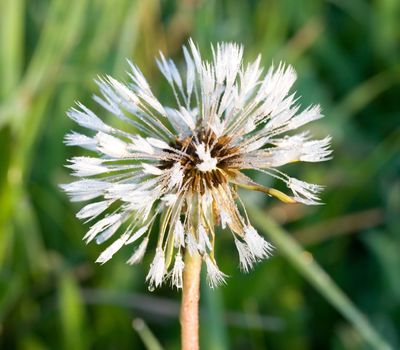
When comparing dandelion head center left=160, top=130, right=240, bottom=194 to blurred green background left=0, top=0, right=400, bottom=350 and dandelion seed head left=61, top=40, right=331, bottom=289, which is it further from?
blurred green background left=0, top=0, right=400, bottom=350

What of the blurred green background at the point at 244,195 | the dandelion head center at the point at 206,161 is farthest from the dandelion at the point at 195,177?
the blurred green background at the point at 244,195

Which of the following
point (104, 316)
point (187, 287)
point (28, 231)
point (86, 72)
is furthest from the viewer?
point (86, 72)

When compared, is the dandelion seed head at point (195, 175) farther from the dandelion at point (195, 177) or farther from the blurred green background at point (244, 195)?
the blurred green background at point (244, 195)

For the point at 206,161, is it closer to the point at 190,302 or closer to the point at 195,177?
the point at 195,177

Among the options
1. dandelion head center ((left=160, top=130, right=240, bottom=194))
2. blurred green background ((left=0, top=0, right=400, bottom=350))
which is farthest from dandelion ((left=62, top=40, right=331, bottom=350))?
blurred green background ((left=0, top=0, right=400, bottom=350))

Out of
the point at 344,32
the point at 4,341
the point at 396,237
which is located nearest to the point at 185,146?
the point at 4,341

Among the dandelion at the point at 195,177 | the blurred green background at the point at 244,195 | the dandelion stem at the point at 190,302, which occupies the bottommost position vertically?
the dandelion stem at the point at 190,302

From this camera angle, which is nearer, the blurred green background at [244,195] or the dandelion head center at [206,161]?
the dandelion head center at [206,161]

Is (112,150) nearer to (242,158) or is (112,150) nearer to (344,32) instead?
(242,158)
